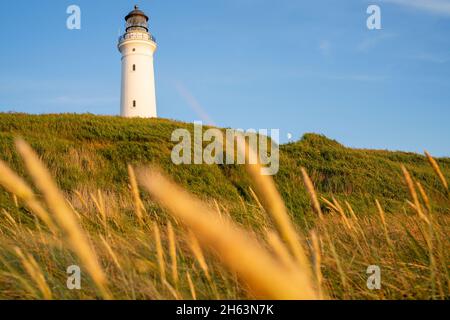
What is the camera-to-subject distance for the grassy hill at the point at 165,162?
12.2 metres

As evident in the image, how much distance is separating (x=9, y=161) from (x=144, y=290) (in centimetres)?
1156

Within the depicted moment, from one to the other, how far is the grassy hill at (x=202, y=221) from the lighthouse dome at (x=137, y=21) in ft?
61.4

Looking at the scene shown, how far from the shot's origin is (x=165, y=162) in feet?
48.1

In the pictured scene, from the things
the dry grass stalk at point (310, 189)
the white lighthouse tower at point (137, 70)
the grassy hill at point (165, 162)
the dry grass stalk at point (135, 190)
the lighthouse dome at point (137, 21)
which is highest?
the lighthouse dome at point (137, 21)

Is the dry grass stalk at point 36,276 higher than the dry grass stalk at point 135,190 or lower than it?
lower

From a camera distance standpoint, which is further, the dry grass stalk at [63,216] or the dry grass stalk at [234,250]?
the dry grass stalk at [63,216]

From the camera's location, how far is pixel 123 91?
36531 mm

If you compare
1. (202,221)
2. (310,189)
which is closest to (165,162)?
(310,189)

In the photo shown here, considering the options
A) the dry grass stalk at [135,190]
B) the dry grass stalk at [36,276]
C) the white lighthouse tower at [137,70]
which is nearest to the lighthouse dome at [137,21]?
the white lighthouse tower at [137,70]

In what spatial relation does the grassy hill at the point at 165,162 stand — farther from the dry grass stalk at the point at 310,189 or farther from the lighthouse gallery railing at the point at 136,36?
the lighthouse gallery railing at the point at 136,36

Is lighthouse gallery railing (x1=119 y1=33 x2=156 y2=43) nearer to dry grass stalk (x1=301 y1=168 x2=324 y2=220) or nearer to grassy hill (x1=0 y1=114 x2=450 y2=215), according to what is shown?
grassy hill (x1=0 y1=114 x2=450 y2=215)
